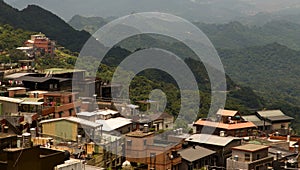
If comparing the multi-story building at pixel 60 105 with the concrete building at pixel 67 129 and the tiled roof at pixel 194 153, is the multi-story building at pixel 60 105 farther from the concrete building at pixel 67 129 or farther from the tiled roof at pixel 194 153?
the tiled roof at pixel 194 153

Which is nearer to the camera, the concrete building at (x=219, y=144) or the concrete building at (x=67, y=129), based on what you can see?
the concrete building at (x=67, y=129)

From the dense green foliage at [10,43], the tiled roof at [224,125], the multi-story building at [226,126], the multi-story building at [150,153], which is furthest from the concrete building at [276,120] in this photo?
the dense green foliage at [10,43]

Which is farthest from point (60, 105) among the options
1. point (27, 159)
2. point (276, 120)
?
point (276, 120)

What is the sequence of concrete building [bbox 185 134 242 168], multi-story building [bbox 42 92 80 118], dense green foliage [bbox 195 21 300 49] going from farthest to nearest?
dense green foliage [bbox 195 21 300 49] < multi-story building [bbox 42 92 80 118] < concrete building [bbox 185 134 242 168]

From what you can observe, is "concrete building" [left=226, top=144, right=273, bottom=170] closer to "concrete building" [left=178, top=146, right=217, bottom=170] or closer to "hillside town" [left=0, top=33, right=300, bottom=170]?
"hillside town" [left=0, top=33, right=300, bottom=170]

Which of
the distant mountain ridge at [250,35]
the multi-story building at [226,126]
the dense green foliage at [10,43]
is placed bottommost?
the multi-story building at [226,126]

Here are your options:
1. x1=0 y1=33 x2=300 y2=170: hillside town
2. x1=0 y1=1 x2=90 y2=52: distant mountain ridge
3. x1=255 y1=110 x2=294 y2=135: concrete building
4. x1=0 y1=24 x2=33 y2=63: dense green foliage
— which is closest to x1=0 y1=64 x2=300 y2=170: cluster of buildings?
x1=0 y1=33 x2=300 y2=170: hillside town

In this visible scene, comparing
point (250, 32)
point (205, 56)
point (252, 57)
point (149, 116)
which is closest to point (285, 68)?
point (252, 57)

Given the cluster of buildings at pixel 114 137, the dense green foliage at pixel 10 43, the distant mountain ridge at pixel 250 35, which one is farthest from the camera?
the distant mountain ridge at pixel 250 35
